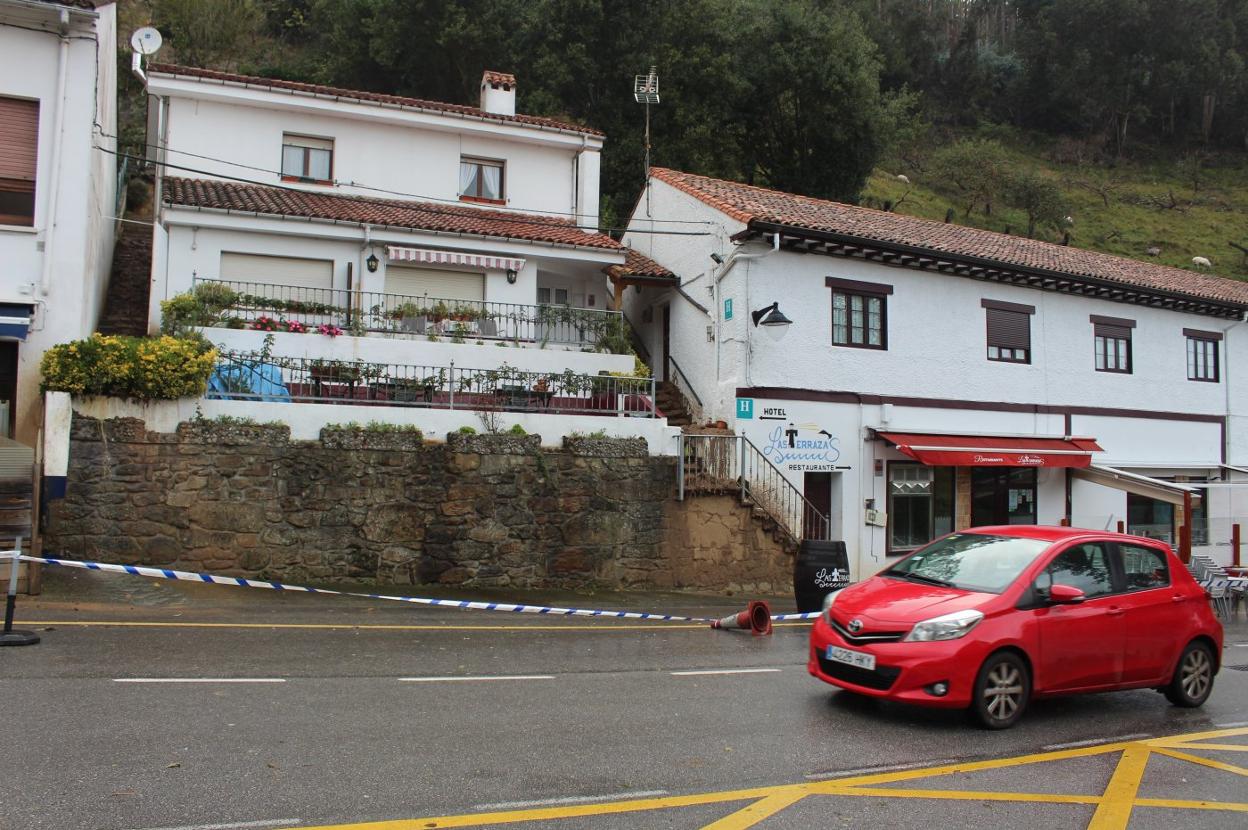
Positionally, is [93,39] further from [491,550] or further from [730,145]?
[730,145]

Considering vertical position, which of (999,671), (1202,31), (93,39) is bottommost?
(999,671)

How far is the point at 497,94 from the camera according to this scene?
24141 millimetres

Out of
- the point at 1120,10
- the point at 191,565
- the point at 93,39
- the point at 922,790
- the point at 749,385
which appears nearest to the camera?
the point at 922,790

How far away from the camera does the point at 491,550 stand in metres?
14.2

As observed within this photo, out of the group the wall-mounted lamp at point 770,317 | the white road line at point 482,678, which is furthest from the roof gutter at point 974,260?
the white road line at point 482,678

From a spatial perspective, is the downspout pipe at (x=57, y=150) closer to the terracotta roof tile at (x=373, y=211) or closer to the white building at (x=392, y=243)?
the white building at (x=392, y=243)

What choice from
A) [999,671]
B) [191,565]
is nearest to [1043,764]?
[999,671]

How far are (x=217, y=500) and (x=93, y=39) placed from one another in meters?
7.24

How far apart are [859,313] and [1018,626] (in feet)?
41.8

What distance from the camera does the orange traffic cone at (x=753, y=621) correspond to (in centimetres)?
1123

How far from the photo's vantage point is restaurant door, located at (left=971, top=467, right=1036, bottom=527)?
20406mm

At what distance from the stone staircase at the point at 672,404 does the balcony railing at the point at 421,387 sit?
219 cm

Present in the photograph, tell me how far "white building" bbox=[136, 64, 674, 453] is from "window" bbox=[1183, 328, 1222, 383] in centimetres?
1427

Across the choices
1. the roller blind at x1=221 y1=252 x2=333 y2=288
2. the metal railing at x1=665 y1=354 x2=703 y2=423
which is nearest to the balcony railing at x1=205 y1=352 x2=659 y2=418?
the metal railing at x1=665 y1=354 x2=703 y2=423
